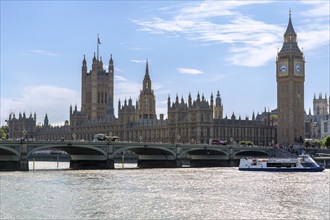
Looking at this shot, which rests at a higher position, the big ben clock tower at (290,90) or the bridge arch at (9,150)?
the big ben clock tower at (290,90)

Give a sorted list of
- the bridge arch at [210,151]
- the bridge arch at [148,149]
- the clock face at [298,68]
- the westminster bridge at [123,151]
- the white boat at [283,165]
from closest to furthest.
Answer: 1. the westminster bridge at [123,151]
2. the white boat at [283,165]
3. the bridge arch at [148,149]
4. the bridge arch at [210,151]
5. the clock face at [298,68]

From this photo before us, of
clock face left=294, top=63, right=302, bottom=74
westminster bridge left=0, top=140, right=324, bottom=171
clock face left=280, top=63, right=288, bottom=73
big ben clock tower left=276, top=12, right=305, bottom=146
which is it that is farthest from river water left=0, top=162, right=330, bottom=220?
clock face left=294, top=63, right=302, bottom=74

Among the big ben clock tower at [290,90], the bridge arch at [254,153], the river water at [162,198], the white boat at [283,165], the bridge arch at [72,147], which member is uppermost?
the big ben clock tower at [290,90]

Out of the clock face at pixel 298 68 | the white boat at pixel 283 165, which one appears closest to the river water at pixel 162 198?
the white boat at pixel 283 165

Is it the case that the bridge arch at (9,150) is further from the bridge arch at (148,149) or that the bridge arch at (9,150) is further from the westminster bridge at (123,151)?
the bridge arch at (148,149)

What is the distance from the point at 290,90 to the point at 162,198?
115m

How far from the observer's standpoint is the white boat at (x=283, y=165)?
10416 cm

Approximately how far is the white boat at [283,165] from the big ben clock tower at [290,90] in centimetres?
5942

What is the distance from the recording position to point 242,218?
4562 cm

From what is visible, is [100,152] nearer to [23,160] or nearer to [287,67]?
[23,160]

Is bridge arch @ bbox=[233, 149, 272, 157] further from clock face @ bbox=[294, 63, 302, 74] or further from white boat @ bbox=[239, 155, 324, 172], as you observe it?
clock face @ bbox=[294, 63, 302, 74]

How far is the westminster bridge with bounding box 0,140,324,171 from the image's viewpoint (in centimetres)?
9809

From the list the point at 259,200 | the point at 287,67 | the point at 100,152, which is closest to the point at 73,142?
the point at 100,152

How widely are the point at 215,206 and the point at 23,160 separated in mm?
51069
